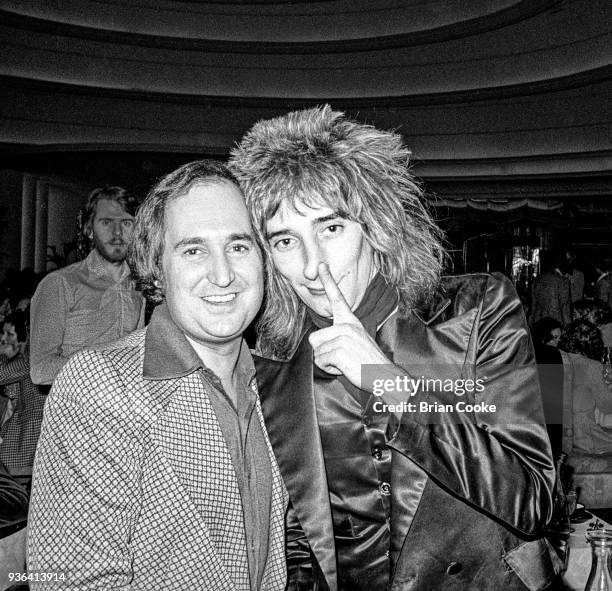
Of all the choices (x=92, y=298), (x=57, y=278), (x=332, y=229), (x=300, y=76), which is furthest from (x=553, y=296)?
(x=332, y=229)

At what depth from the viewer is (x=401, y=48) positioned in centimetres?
973

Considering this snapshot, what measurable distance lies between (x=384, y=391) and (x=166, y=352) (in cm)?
45

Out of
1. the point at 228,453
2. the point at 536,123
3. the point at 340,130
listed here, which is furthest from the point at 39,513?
the point at 536,123

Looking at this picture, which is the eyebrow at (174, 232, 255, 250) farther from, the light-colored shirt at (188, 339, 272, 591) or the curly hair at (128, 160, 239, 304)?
the light-colored shirt at (188, 339, 272, 591)

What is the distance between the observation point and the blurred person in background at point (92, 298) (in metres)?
3.21

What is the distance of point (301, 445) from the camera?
62.1 inches

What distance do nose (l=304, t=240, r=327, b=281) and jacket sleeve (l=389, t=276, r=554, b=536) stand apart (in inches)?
14.5

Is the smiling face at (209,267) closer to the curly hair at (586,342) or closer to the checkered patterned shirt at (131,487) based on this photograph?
the checkered patterned shirt at (131,487)

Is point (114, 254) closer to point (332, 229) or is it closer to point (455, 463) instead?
point (332, 229)

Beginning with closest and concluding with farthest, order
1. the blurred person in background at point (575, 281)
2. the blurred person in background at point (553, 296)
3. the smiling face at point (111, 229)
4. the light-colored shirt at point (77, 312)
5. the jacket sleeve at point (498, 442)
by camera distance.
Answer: the jacket sleeve at point (498, 442)
the light-colored shirt at point (77, 312)
the smiling face at point (111, 229)
the blurred person in background at point (553, 296)
the blurred person in background at point (575, 281)

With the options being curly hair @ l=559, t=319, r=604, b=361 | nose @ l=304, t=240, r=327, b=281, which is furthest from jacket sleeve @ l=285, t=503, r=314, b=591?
curly hair @ l=559, t=319, r=604, b=361

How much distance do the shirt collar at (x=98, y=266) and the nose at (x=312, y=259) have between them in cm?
209

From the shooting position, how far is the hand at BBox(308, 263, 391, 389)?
1.41 m

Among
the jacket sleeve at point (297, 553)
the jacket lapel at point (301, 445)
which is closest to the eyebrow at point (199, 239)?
the jacket lapel at point (301, 445)
